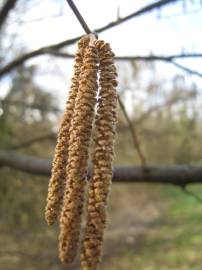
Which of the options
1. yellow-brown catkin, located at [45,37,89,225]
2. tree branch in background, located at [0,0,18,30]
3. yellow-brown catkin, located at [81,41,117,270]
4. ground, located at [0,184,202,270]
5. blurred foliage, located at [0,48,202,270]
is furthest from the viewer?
ground, located at [0,184,202,270]

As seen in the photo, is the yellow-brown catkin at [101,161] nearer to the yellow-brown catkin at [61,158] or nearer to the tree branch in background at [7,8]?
the yellow-brown catkin at [61,158]

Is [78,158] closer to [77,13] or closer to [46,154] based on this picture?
[77,13]

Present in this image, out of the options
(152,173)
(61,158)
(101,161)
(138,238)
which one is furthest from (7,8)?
(138,238)

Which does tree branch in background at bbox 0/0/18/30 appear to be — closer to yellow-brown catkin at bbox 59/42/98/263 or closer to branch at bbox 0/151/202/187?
branch at bbox 0/151/202/187

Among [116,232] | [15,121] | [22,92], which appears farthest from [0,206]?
[116,232]

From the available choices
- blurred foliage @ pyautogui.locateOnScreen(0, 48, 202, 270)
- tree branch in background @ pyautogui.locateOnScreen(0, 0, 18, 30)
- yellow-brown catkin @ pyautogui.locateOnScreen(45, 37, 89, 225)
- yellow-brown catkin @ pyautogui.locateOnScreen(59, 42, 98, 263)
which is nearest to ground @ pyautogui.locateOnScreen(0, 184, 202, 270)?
blurred foliage @ pyautogui.locateOnScreen(0, 48, 202, 270)

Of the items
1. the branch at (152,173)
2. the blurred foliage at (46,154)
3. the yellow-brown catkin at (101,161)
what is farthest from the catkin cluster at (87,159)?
the blurred foliage at (46,154)

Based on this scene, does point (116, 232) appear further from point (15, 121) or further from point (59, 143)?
point (59, 143)
